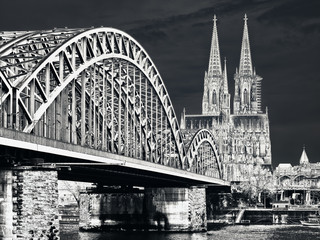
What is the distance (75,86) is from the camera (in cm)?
7794

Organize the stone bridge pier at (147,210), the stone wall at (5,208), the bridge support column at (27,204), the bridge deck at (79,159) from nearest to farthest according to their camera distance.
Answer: the bridge deck at (79,159) → the stone wall at (5,208) → the bridge support column at (27,204) → the stone bridge pier at (147,210)

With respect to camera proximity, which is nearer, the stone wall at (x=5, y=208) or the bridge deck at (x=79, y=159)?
the bridge deck at (x=79, y=159)

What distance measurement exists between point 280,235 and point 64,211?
8557cm

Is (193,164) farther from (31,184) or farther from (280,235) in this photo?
(31,184)

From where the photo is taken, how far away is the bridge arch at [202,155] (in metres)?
148

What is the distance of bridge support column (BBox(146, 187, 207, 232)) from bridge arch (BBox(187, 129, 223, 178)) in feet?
67.7

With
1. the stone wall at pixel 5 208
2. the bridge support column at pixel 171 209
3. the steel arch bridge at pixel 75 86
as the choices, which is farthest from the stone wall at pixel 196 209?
the stone wall at pixel 5 208

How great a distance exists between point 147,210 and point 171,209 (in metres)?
3.20

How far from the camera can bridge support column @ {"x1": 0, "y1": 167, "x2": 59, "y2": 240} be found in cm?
5750

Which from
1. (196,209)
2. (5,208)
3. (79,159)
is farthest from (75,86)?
(196,209)

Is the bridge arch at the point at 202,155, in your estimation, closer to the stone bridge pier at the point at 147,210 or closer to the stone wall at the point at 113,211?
the stone bridge pier at the point at 147,210

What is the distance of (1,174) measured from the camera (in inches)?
2282

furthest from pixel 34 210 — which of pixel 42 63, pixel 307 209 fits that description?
pixel 307 209

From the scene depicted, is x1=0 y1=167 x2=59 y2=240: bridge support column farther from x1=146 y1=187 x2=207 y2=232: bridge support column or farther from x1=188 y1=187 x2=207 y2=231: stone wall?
x1=188 y1=187 x2=207 y2=231: stone wall
